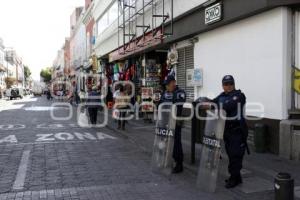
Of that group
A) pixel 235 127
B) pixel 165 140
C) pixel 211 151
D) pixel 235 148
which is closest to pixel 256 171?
pixel 235 148

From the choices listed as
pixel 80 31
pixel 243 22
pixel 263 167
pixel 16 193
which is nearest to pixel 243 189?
pixel 263 167

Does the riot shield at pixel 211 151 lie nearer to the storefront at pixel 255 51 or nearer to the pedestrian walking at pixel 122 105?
the storefront at pixel 255 51

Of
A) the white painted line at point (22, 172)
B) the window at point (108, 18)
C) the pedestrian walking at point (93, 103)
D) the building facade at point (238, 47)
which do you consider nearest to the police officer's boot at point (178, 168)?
the building facade at point (238, 47)

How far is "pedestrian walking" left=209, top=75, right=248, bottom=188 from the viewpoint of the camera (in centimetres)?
686

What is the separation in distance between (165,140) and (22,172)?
2.76m

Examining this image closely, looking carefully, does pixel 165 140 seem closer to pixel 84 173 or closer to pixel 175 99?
pixel 175 99

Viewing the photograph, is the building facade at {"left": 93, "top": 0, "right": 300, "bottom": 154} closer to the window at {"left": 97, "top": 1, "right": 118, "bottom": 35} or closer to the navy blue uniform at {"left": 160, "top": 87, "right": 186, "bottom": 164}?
the navy blue uniform at {"left": 160, "top": 87, "right": 186, "bottom": 164}

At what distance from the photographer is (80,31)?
50.6 meters

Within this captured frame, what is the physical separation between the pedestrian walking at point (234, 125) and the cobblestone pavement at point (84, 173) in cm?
43

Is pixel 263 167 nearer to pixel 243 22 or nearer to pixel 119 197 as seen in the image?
pixel 119 197

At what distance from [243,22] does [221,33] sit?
50.6 inches

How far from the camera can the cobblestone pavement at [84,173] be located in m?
6.75

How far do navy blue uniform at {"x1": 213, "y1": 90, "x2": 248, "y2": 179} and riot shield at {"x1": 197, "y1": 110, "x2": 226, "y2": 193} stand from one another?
0.72 feet

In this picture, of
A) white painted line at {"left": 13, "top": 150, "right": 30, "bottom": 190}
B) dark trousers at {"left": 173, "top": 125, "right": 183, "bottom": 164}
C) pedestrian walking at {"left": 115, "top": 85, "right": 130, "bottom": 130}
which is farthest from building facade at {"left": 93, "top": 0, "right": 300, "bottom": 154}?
white painted line at {"left": 13, "top": 150, "right": 30, "bottom": 190}
